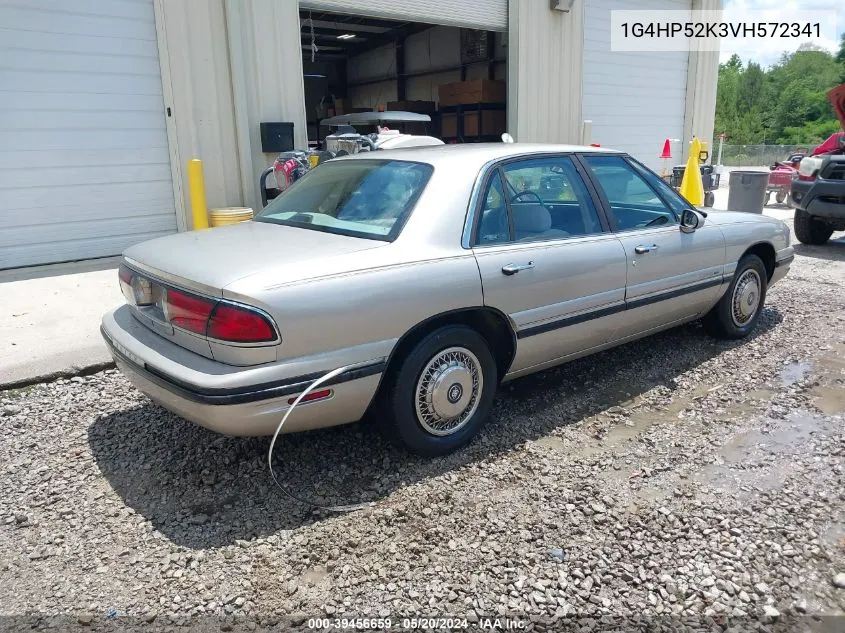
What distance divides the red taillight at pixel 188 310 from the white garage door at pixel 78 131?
5044 mm

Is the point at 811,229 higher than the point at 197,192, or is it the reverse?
the point at 197,192

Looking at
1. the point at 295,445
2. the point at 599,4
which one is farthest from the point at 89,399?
the point at 599,4

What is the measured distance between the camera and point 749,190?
9.99 m

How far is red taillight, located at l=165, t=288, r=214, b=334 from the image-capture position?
2.85m

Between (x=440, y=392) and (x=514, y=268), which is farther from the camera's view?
(x=514, y=268)

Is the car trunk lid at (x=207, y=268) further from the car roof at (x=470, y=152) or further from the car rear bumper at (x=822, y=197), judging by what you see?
the car rear bumper at (x=822, y=197)

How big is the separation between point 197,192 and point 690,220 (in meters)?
5.46

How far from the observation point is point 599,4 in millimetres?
12344

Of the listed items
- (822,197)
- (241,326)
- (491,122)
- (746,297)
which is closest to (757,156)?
(491,122)

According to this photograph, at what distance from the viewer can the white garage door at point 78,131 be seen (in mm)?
6867

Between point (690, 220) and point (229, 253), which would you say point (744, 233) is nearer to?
point (690, 220)

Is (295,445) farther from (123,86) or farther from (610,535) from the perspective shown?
(123,86)

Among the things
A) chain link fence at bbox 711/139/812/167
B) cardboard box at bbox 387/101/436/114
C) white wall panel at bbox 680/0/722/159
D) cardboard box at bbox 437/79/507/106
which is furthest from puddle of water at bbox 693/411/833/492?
chain link fence at bbox 711/139/812/167

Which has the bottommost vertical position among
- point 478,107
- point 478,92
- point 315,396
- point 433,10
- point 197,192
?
point 315,396
